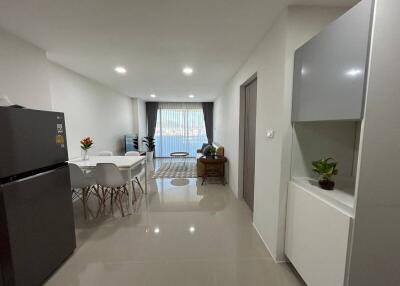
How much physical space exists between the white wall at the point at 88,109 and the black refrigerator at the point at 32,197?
1.80 meters

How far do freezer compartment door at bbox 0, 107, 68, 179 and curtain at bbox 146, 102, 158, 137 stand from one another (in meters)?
6.03

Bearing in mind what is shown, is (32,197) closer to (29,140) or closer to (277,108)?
(29,140)

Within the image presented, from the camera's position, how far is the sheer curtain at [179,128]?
784 cm

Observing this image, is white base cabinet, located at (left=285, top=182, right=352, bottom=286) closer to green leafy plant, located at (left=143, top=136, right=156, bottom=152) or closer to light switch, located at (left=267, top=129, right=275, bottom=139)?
light switch, located at (left=267, top=129, right=275, bottom=139)

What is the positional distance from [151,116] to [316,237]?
289 inches

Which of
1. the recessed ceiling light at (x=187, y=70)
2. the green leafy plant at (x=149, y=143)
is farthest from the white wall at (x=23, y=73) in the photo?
the green leafy plant at (x=149, y=143)

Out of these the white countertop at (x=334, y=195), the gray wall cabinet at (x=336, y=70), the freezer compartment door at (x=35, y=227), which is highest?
the gray wall cabinet at (x=336, y=70)

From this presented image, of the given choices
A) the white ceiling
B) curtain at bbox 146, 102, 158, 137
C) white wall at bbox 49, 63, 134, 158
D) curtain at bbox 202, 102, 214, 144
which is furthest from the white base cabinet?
curtain at bbox 146, 102, 158, 137

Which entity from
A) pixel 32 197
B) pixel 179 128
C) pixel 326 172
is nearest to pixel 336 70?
pixel 326 172

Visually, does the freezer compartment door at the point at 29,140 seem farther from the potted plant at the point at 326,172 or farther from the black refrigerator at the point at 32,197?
the potted plant at the point at 326,172

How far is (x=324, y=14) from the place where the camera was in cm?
160

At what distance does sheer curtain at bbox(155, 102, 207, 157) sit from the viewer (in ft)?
25.7

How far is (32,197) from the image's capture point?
4.84 ft

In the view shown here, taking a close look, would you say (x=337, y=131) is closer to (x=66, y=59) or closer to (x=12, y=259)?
Result: (x=12, y=259)
